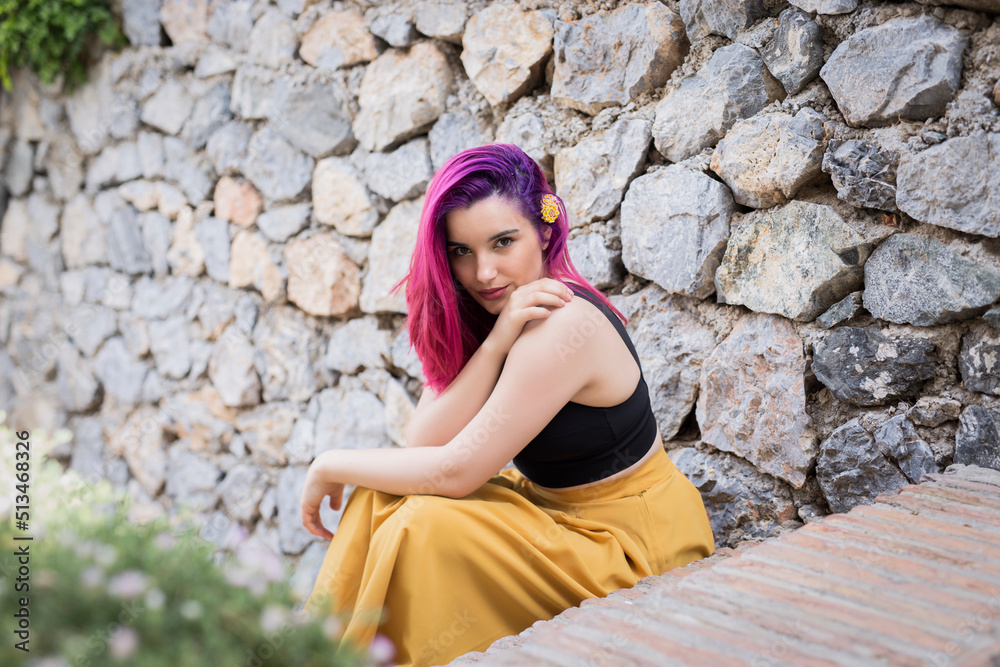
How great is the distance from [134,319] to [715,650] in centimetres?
385

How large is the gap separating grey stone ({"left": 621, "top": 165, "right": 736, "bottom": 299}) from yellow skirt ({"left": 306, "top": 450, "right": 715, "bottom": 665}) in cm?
66

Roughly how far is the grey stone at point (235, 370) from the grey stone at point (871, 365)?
2.55 m

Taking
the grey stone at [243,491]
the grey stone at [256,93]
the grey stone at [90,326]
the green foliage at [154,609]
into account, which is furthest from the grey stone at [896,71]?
the grey stone at [90,326]

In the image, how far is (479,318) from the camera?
189 centimetres

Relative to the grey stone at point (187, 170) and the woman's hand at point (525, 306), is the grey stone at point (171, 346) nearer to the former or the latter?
the grey stone at point (187, 170)

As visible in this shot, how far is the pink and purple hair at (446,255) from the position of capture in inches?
63.9

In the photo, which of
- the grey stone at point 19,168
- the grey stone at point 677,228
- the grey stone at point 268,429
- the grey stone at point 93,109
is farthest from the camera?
the grey stone at point 19,168

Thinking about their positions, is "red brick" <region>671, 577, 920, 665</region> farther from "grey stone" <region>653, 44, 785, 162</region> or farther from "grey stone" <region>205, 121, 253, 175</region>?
"grey stone" <region>205, 121, 253, 175</region>

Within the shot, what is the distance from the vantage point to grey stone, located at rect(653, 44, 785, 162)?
1.75m

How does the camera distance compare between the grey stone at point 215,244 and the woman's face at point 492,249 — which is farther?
the grey stone at point 215,244

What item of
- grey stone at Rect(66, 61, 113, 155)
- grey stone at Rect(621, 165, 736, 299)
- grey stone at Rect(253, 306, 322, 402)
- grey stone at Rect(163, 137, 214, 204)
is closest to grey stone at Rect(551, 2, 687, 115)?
grey stone at Rect(621, 165, 736, 299)

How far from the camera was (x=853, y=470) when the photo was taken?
1.62 meters


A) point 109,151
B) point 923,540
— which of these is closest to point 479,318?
point 923,540

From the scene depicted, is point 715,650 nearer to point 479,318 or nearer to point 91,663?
point 91,663
